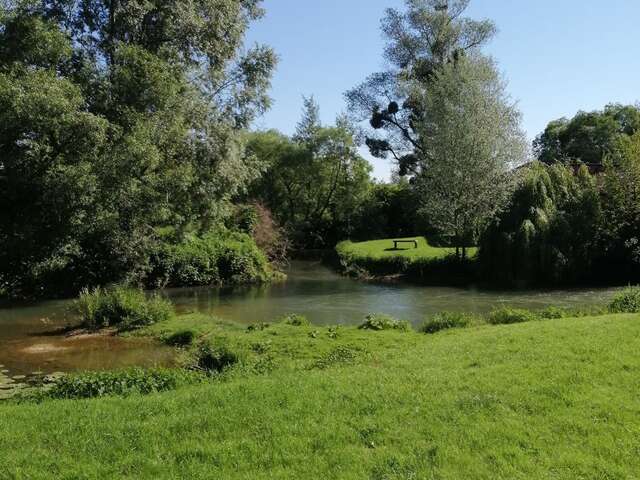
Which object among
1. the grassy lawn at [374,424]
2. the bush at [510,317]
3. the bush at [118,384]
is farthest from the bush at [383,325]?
the bush at [118,384]

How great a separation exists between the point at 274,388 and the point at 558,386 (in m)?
3.68

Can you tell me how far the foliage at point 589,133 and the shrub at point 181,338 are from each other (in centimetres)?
4687

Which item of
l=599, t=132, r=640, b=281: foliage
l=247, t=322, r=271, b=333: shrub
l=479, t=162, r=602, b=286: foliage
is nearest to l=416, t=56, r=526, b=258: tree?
l=479, t=162, r=602, b=286: foliage

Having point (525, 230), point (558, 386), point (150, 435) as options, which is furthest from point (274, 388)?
point (525, 230)

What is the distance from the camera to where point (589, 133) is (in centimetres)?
5784

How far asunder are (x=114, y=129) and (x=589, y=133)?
5337 centimetres

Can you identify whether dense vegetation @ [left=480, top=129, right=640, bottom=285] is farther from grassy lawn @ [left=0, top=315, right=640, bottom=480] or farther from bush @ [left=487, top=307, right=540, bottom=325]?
grassy lawn @ [left=0, top=315, right=640, bottom=480]

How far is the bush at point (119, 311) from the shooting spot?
17.1m

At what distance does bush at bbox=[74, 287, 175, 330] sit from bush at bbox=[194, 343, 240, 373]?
636 cm

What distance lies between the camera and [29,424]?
6.85 metres

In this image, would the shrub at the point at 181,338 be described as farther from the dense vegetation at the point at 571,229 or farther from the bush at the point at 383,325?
the dense vegetation at the point at 571,229

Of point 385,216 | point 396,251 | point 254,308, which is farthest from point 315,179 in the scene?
point 254,308

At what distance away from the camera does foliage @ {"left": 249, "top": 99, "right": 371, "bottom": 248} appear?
161ft

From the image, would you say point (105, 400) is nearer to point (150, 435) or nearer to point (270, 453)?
point (150, 435)
